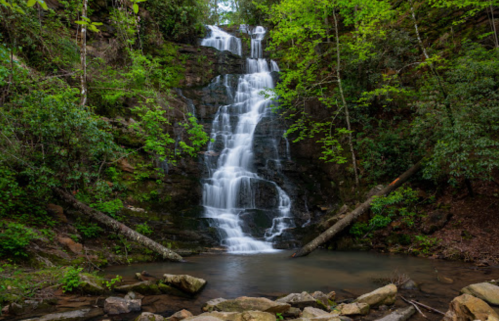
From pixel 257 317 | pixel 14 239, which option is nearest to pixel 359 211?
pixel 257 317

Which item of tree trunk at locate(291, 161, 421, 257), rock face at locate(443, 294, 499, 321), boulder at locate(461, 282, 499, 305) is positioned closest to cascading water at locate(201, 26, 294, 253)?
tree trunk at locate(291, 161, 421, 257)

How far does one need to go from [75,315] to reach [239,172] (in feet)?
35.9

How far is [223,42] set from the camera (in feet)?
81.9

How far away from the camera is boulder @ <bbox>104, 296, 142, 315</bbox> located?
4.40 meters

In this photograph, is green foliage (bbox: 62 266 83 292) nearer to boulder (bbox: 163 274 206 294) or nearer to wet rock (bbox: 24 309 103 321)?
wet rock (bbox: 24 309 103 321)

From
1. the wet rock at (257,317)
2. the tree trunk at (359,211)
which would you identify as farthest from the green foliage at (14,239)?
the tree trunk at (359,211)

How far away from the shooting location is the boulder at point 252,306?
13.8 feet

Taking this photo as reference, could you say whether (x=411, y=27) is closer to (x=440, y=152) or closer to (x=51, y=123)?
(x=440, y=152)

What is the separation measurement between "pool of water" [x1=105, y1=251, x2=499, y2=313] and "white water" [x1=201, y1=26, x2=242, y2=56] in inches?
797

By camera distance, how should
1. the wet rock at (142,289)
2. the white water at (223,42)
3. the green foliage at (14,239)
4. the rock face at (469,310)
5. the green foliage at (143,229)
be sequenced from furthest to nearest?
the white water at (223,42) < the green foliage at (143,229) < the green foliage at (14,239) < the wet rock at (142,289) < the rock face at (469,310)

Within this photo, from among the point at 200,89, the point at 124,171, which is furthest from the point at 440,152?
the point at 200,89

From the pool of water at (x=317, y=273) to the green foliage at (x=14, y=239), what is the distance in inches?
75.2

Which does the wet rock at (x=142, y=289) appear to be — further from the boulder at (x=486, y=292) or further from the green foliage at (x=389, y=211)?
the green foliage at (x=389, y=211)

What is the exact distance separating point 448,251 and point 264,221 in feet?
21.6
